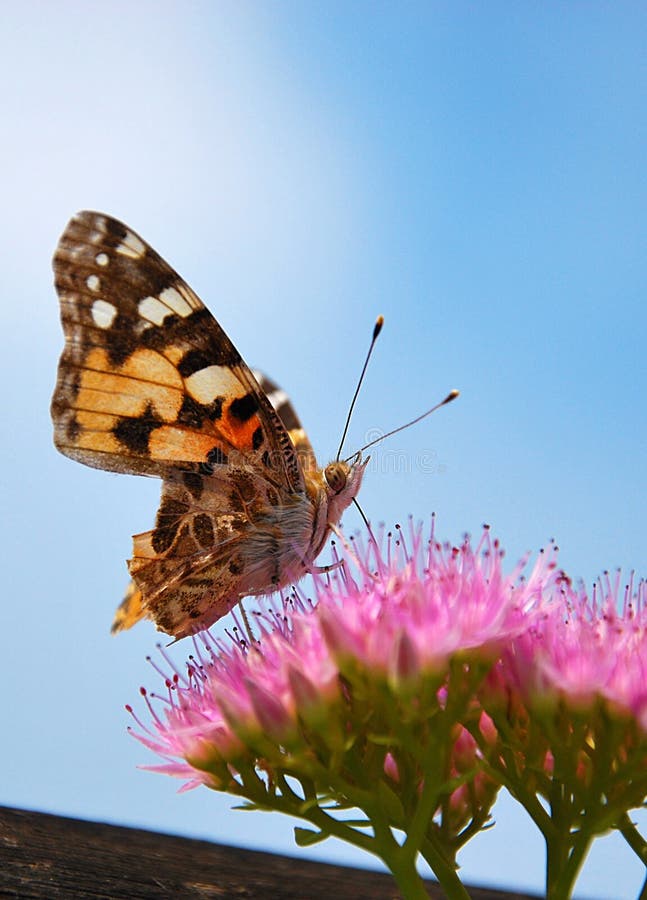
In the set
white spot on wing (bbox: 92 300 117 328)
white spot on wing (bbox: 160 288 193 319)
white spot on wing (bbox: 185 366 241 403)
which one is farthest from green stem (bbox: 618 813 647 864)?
white spot on wing (bbox: 92 300 117 328)

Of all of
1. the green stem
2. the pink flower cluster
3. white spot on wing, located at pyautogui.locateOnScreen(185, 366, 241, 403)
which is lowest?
the green stem

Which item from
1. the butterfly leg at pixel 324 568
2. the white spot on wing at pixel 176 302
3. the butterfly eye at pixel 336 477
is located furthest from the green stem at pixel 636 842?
the white spot on wing at pixel 176 302

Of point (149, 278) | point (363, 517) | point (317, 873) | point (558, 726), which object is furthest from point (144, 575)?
point (317, 873)

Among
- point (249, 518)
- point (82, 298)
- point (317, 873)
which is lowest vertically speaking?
point (317, 873)

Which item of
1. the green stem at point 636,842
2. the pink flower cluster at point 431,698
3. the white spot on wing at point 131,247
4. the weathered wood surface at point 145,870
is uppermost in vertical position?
the white spot on wing at point 131,247

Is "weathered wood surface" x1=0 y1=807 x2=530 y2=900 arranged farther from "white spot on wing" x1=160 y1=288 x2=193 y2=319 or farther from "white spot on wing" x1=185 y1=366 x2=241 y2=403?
"white spot on wing" x1=160 y1=288 x2=193 y2=319

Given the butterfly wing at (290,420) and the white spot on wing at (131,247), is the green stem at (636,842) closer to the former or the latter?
the butterfly wing at (290,420)

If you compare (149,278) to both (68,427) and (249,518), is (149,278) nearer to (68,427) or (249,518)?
(68,427)
